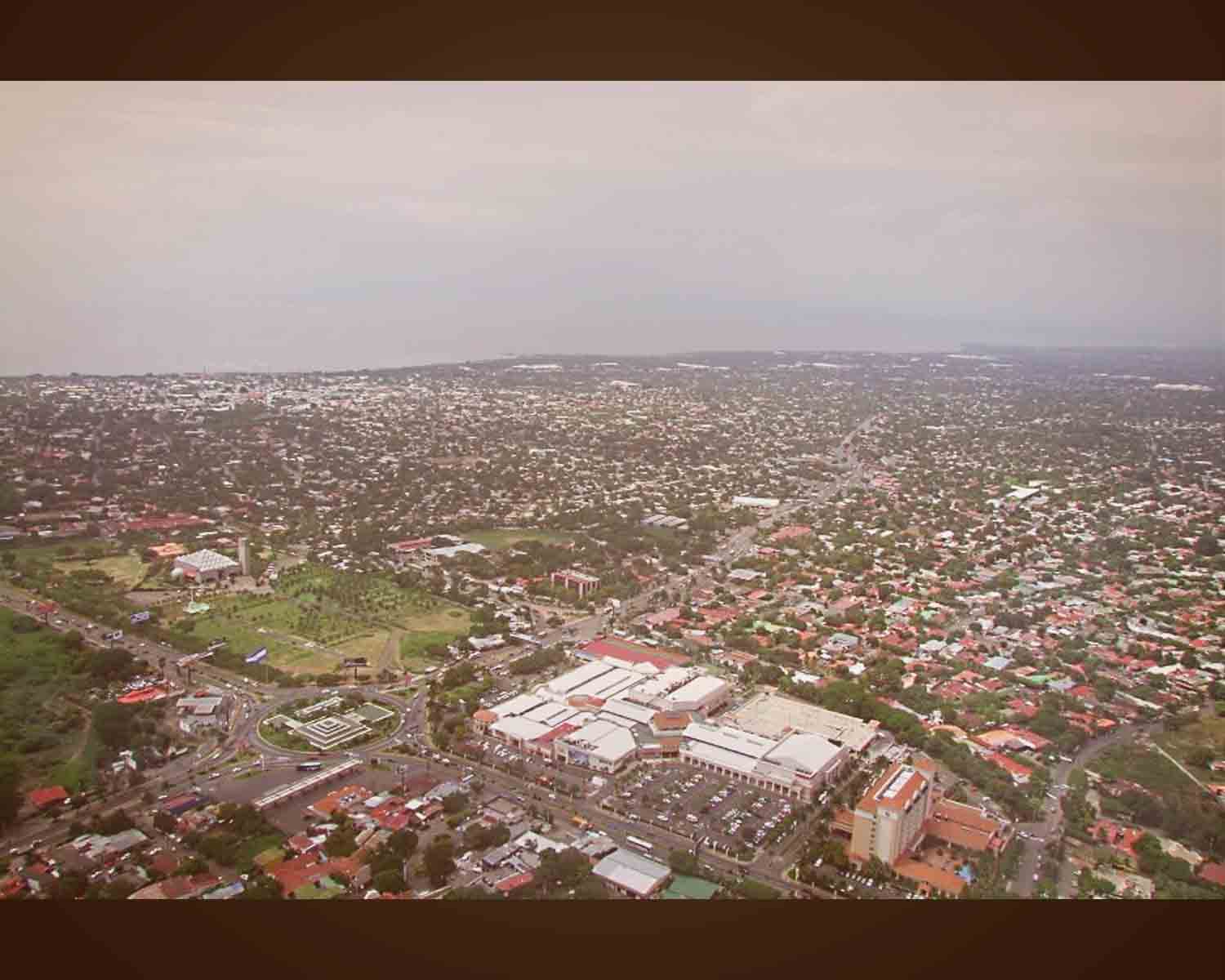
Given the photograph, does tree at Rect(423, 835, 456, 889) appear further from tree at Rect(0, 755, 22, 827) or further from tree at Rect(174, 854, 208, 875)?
tree at Rect(0, 755, 22, 827)

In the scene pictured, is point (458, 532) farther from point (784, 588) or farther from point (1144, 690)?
point (1144, 690)

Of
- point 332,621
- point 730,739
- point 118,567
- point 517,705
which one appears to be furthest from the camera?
point 118,567

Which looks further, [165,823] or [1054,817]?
[1054,817]

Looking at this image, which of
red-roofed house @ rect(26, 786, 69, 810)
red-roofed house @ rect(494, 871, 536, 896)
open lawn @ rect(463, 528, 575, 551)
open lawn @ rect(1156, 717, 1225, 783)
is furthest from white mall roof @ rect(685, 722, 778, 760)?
red-roofed house @ rect(26, 786, 69, 810)

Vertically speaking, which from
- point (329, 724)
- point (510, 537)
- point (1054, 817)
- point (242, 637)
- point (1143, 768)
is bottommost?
point (1054, 817)

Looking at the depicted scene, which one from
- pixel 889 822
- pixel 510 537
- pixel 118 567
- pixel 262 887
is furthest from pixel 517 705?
pixel 118 567

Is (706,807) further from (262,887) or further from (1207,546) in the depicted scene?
(1207,546)
